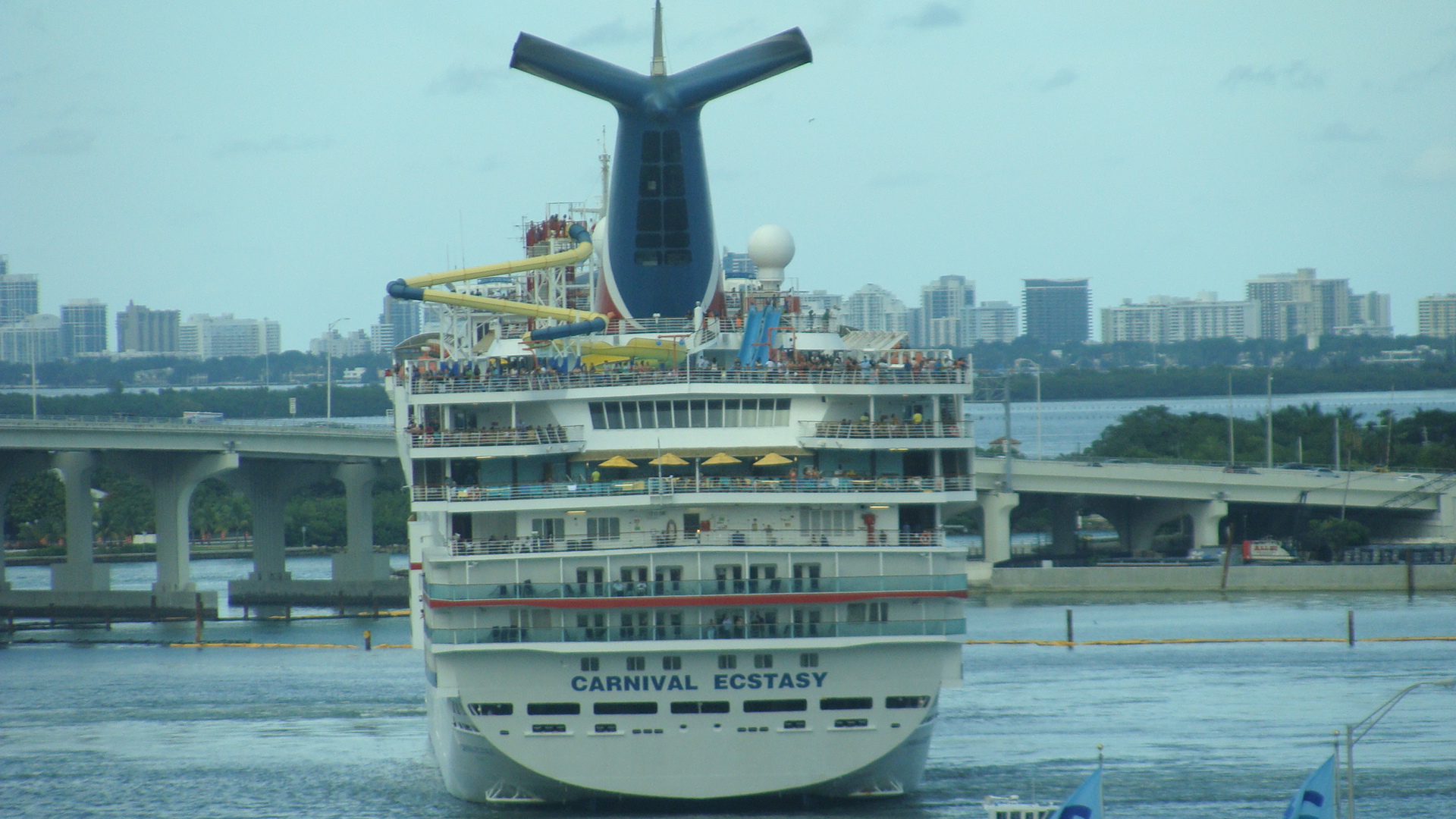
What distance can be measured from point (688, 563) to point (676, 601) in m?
1.18

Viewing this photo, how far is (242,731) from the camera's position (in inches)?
2346

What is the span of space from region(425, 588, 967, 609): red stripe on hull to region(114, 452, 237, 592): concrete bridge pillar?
65.9 meters

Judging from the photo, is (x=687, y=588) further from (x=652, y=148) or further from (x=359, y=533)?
(x=359, y=533)

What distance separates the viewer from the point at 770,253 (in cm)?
5825

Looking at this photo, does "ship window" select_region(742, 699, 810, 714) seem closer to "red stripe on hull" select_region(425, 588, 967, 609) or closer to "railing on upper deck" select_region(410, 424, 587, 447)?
"red stripe on hull" select_region(425, 588, 967, 609)

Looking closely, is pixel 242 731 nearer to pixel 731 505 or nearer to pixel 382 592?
pixel 731 505

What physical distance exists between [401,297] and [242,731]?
1476 cm

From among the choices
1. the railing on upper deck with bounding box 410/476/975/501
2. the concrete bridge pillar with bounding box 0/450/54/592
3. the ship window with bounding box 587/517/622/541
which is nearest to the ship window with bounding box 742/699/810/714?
the railing on upper deck with bounding box 410/476/975/501

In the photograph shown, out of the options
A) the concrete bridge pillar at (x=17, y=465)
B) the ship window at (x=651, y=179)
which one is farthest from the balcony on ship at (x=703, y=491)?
the concrete bridge pillar at (x=17, y=465)

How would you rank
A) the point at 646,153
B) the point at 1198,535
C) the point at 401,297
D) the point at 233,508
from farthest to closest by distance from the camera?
the point at 233,508 < the point at 1198,535 < the point at 401,297 < the point at 646,153

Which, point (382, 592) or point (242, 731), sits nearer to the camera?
point (242, 731)

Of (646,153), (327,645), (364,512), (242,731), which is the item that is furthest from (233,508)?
(646,153)

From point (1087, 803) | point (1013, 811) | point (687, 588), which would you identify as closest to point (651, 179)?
point (687, 588)

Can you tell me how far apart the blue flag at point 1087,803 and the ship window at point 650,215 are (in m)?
20.4
